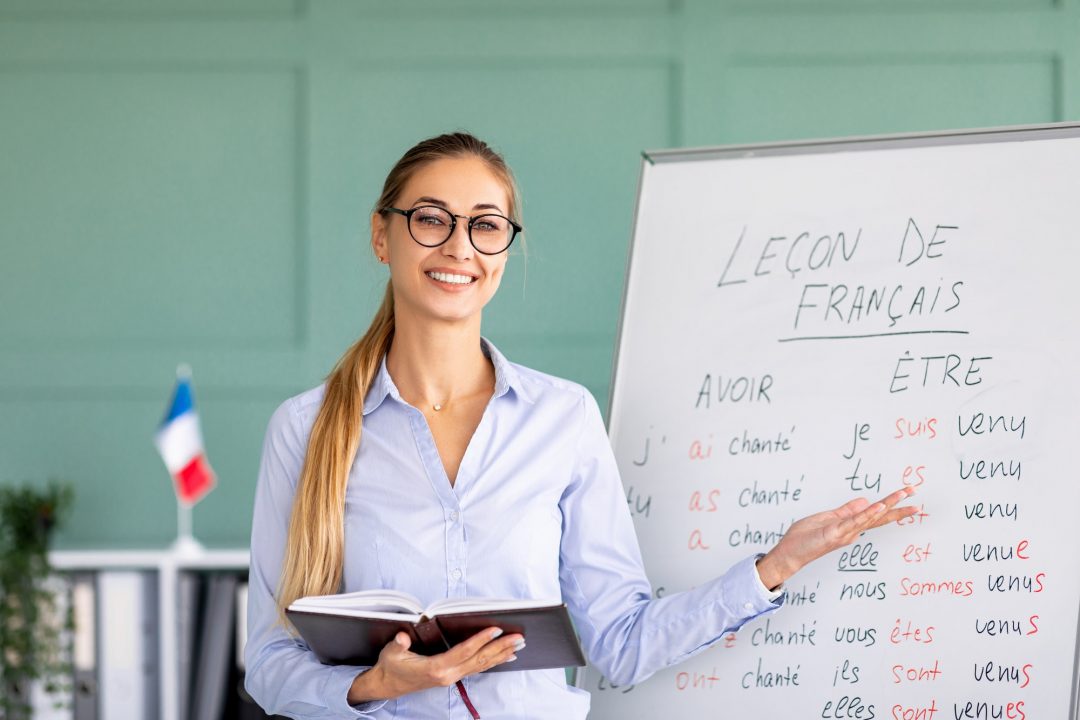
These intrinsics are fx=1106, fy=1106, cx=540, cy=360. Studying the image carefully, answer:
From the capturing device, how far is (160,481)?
2.81m

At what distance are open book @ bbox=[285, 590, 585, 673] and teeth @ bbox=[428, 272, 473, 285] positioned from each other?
0.44 metres

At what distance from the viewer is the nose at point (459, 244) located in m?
1.52

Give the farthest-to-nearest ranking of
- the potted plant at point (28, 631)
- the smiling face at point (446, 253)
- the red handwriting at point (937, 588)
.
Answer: the potted plant at point (28, 631), the red handwriting at point (937, 588), the smiling face at point (446, 253)

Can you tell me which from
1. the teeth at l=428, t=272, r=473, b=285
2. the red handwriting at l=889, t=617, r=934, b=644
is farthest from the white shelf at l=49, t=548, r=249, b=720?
the red handwriting at l=889, t=617, r=934, b=644

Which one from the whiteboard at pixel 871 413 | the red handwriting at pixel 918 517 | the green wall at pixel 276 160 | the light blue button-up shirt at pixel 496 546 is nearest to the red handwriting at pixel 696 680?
the whiteboard at pixel 871 413

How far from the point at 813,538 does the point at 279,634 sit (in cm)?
76

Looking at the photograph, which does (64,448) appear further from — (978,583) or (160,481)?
(978,583)

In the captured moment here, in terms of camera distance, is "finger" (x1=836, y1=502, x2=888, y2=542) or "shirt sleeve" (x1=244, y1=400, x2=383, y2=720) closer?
"shirt sleeve" (x1=244, y1=400, x2=383, y2=720)

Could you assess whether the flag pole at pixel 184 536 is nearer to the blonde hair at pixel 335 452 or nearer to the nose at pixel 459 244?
the blonde hair at pixel 335 452

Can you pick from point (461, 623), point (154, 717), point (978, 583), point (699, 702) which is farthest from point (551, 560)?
point (154, 717)

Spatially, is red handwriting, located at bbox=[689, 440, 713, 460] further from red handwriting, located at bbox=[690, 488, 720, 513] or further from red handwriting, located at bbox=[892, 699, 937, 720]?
red handwriting, located at bbox=[892, 699, 937, 720]

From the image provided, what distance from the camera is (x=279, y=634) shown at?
1.53 metres

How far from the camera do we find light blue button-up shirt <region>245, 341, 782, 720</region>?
1489mm

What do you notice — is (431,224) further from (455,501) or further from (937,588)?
(937,588)
